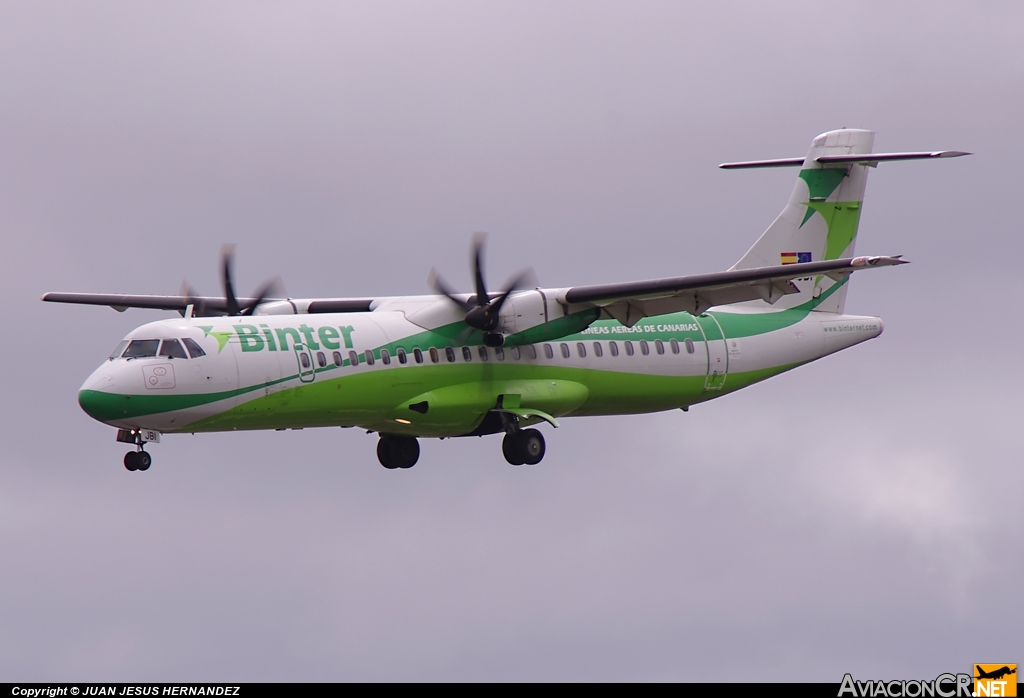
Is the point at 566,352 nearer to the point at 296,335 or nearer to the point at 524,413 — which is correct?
the point at 524,413

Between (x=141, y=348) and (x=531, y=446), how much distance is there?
8519 mm

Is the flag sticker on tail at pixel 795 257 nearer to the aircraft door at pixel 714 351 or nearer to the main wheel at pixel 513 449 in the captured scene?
the aircraft door at pixel 714 351

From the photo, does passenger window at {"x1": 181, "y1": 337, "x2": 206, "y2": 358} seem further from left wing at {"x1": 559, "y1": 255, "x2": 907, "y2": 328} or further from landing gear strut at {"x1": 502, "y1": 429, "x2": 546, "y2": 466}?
left wing at {"x1": 559, "y1": 255, "x2": 907, "y2": 328}

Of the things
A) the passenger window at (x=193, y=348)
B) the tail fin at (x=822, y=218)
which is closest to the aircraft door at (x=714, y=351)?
the tail fin at (x=822, y=218)

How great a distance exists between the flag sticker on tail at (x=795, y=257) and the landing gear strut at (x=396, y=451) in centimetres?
992

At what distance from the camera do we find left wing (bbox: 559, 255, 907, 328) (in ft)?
103

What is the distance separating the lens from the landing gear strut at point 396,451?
35.2 metres

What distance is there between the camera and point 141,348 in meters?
30.1

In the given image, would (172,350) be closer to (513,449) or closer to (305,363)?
(305,363)

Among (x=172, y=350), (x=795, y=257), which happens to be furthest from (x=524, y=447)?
(x=795, y=257)

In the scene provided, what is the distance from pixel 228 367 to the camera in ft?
99.5

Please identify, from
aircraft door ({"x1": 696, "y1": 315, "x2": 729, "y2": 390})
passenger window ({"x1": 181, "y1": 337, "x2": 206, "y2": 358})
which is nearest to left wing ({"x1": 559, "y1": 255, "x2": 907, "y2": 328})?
aircraft door ({"x1": 696, "y1": 315, "x2": 729, "y2": 390})

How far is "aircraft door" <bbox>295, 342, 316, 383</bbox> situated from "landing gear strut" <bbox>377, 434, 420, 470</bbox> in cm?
440

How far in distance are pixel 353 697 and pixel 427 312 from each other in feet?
38.4
